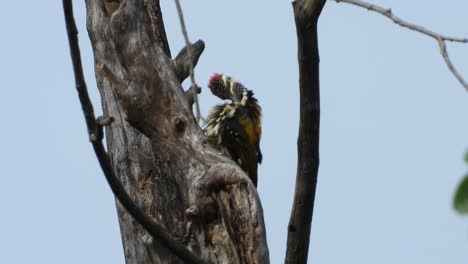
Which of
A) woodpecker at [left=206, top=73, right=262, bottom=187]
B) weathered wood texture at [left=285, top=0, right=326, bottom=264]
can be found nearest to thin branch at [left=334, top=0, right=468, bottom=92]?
weathered wood texture at [left=285, top=0, right=326, bottom=264]

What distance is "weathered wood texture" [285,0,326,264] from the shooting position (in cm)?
245

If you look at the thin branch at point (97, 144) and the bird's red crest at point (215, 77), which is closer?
the thin branch at point (97, 144)

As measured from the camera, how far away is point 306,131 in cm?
265

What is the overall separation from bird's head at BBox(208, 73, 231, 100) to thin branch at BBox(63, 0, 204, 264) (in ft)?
9.17

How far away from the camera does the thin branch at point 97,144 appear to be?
242 centimetres

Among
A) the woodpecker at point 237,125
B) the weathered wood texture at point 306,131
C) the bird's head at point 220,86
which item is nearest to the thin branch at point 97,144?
the weathered wood texture at point 306,131

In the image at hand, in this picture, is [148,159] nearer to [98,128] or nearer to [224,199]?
[224,199]

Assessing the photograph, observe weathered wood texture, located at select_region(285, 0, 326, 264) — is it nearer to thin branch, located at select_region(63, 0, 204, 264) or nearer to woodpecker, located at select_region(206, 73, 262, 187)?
thin branch, located at select_region(63, 0, 204, 264)

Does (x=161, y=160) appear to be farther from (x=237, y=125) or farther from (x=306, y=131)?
(x=237, y=125)

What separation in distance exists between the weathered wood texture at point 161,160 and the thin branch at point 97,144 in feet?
1.40

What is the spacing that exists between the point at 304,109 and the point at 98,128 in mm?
661

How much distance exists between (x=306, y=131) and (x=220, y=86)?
9.44 ft

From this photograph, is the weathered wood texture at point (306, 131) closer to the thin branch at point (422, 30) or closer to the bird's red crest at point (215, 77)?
the thin branch at point (422, 30)

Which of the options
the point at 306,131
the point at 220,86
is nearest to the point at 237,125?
the point at 220,86
